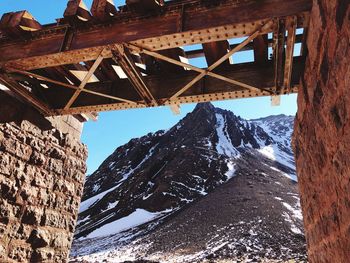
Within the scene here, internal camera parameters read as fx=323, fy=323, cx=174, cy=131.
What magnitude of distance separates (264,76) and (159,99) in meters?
1.58

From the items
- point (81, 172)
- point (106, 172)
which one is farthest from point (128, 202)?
point (81, 172)

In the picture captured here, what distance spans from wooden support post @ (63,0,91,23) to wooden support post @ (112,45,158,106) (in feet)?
2.18

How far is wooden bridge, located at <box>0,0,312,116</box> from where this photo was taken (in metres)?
3.59

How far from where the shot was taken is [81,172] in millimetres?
6000

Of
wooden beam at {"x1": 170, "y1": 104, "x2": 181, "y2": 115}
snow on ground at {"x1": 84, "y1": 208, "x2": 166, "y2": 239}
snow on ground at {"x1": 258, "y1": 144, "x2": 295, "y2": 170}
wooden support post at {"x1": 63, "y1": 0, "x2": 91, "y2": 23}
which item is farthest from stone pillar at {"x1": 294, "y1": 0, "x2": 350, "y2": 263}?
snow on ground at {"x1": 258, "y1": 144, "x2": 295, "y2": 170}

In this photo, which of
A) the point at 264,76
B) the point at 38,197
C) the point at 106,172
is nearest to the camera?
the point at 264,76

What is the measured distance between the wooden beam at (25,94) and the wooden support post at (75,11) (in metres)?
1.28

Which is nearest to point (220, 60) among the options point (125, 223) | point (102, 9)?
point (102, 9)

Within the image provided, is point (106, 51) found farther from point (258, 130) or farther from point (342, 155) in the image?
point (258, 130)

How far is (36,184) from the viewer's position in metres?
4.88

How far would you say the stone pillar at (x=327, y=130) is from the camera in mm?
2445

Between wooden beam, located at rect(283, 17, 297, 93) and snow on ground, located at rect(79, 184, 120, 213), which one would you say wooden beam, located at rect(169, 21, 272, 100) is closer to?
wooden beam, located at rect(283, 17, 297, 93)

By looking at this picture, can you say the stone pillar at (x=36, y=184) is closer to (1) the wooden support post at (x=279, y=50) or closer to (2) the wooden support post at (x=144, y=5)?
(2) the wooden support post at (x=144, y=5)

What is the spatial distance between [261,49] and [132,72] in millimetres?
1778
